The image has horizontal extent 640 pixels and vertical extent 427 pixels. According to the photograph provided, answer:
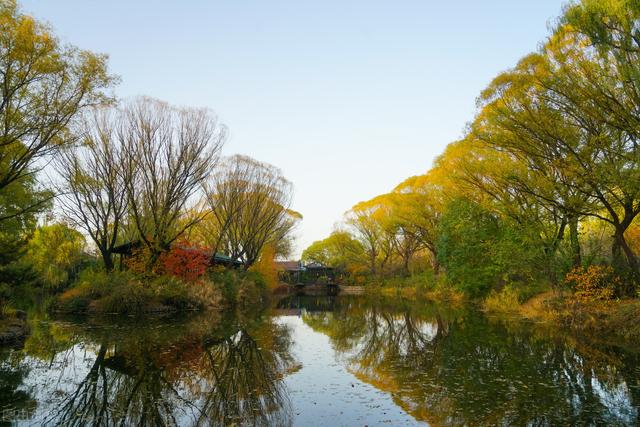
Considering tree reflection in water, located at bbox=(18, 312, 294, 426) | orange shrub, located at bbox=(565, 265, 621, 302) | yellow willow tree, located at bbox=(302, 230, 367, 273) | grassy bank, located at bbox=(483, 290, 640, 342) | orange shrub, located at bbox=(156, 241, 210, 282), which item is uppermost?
yellow willow tree, located at bbox=(302, 230, 367, 273)

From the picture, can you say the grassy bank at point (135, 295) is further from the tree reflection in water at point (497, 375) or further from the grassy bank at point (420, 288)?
the grassy bank at point (420, 288)

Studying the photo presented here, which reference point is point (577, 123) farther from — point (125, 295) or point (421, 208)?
point (421, 208)

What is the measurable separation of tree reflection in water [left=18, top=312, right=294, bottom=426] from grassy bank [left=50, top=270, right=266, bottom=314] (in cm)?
607

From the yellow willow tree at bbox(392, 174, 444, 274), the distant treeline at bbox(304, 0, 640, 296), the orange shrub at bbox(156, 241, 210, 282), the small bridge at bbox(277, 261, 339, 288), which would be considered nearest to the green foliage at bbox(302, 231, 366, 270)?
the small bridge at bbox(277, 261, 339, 288)

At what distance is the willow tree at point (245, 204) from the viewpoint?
35969 mm

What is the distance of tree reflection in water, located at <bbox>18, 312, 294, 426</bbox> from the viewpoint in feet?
22.2

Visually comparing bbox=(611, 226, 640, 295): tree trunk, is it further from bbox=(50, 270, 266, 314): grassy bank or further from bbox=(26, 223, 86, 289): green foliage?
bbox=(26, 223, 86, 289): green foliage

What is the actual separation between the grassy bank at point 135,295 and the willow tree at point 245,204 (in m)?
7.76

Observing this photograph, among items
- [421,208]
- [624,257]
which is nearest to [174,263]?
[624,257]

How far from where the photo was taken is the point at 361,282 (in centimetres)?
6662

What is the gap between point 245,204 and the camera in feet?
124

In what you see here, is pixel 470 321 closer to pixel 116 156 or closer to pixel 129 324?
pixel 129 324

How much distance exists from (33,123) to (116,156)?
1206 centimetres

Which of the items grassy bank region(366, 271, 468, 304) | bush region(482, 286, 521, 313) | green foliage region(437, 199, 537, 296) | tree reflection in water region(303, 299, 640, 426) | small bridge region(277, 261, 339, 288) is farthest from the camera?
small bridge region(277, 261, 339, 288)
